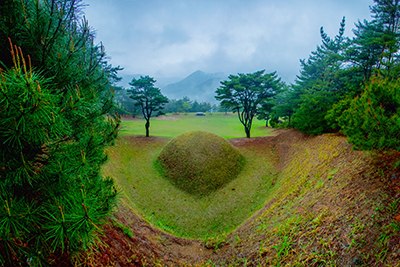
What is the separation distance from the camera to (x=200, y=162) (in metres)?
10.4

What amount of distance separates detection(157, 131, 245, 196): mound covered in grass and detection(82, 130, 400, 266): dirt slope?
12.6ft

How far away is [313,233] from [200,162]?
715cm

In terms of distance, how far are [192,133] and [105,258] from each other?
9626 mm

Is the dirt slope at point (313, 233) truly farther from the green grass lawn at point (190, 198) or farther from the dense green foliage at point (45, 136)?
the green grass lawn at point (190, 198)

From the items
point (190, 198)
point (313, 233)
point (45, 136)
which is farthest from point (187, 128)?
point (45, 136)

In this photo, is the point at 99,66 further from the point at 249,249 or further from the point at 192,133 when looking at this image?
the point at 192,133

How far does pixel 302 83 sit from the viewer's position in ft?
56.4

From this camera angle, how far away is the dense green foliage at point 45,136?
1744 millimetres

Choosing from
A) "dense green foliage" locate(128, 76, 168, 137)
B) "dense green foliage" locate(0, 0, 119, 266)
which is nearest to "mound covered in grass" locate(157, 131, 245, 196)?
"dense green foliage" locate(128, 76, 168, 137)

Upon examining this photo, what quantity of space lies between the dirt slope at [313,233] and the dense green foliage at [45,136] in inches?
32.9

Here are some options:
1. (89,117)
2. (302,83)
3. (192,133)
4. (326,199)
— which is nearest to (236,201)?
(326,199)

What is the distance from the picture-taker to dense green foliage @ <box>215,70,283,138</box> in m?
15.4

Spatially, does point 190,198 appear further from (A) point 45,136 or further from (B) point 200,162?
(A) point 45,136

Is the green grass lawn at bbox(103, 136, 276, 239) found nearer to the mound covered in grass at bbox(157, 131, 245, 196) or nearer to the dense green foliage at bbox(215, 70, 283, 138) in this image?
the mound covered in grass at bbox(157, 131, 245, 196)
